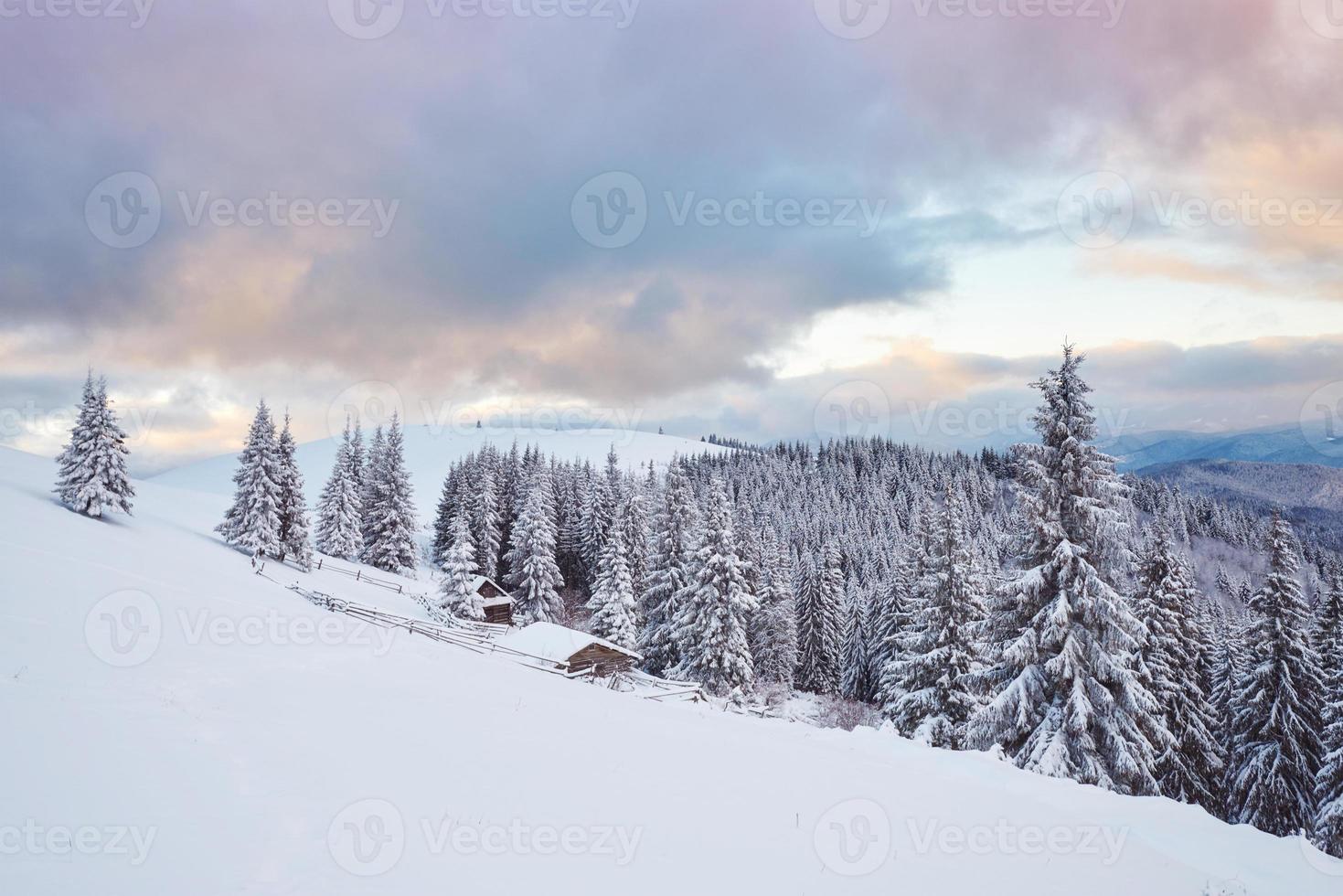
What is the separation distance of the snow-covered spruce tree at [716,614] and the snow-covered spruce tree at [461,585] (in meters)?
15.6

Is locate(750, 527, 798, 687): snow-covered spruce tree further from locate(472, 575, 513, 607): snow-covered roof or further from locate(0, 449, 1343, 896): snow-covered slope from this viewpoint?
locate(0, 449, 1343, 896): snow-covered slope

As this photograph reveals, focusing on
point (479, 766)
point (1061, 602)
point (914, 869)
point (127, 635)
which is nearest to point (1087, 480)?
point (1061, 602)

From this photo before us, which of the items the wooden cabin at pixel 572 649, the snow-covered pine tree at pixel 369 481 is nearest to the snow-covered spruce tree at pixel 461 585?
the wooden cabin at pixel 572 649

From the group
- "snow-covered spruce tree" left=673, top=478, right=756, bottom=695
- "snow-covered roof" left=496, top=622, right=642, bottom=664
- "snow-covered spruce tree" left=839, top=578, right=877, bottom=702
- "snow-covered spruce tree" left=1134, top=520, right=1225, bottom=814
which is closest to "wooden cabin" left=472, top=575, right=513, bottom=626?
"snow-covered roof" left=496, top=622, right=642, bottom=664

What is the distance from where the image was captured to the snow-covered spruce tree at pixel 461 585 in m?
43.9

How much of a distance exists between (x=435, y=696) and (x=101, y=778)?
807 centimetres

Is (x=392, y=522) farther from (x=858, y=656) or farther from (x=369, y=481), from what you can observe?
(x=858, y=656)

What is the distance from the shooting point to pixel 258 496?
1539 inches

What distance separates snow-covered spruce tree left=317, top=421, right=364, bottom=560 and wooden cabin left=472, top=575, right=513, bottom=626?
15042 mm

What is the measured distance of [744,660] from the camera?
121 ft

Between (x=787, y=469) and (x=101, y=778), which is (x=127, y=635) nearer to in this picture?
(x=101, y=778)

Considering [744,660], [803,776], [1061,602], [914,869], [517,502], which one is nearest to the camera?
[914,869]

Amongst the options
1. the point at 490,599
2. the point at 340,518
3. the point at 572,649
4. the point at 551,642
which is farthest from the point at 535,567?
the point at 572,649

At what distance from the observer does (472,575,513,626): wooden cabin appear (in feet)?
157
